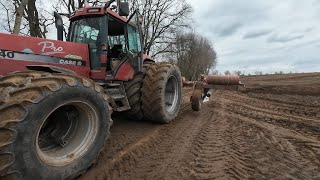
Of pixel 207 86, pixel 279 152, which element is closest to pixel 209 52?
pixel 207 86

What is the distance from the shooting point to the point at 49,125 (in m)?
4.04

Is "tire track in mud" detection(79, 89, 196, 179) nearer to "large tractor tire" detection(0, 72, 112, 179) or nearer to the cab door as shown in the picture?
"large tractor tire" detection(0, 72, 112, 179)

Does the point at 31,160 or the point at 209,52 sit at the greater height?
the point at 209,52

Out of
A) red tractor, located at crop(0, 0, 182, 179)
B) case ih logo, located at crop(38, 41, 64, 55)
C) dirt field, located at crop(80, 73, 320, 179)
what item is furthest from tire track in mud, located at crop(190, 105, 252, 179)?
case ih logo, located at crop(38, 41, 64, 55)

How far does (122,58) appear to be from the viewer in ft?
22.1

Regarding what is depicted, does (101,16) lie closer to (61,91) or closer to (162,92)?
(162,92)

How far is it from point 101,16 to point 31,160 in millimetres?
3681

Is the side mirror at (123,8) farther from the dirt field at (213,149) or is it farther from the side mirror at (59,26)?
the dirt field at (213,149)

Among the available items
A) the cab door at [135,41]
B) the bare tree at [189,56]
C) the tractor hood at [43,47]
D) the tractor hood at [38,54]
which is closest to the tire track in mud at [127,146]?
the cab door at [135,41]

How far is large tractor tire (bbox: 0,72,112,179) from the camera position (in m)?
3.00

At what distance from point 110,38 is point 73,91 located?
3.14 m

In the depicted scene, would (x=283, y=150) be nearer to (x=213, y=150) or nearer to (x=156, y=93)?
(x=213, y=150)

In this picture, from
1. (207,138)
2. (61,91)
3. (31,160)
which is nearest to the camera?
(31,160)

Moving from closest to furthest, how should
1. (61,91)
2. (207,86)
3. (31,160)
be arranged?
(31,160) → (61,91) → (207,86)
